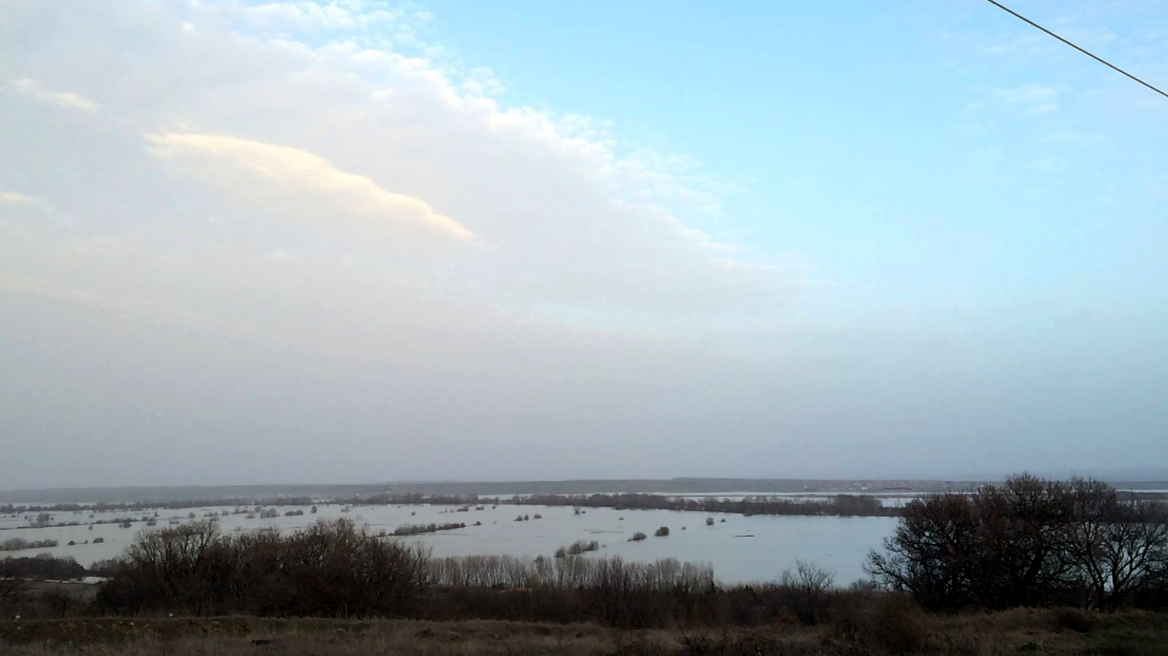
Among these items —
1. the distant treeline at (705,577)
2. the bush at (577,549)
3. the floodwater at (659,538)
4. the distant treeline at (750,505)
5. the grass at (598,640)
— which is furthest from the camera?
the distant treeline at (750,505)

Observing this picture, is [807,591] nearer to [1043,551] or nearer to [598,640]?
[1043,551]

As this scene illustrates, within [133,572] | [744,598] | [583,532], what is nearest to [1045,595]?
[744,598]

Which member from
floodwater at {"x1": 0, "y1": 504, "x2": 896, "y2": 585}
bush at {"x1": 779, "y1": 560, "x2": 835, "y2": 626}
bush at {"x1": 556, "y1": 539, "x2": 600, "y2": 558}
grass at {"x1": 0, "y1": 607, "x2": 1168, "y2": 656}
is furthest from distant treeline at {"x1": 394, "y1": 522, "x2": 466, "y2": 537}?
grass at {"x1": 0, "y1": 607, "x2": 1168, "y2": 656}

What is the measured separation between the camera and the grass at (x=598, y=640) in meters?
13.3

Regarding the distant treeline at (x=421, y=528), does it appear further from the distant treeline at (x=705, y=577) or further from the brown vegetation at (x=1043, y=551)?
the brown vegetation at (x=1043, y=551)

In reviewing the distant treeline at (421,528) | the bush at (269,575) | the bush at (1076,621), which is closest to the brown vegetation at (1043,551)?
the bush at (1076,621)

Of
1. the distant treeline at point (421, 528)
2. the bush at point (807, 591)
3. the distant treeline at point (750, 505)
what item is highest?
the bush at point (807, 591)

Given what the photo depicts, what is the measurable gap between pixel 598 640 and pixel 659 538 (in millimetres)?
50957

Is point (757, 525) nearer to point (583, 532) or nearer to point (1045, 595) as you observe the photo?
point (583, 532)

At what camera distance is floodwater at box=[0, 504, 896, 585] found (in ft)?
158

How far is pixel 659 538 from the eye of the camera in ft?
216

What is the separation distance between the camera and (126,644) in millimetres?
14688

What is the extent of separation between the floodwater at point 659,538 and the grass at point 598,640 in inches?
907

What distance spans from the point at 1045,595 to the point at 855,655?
1912cm
